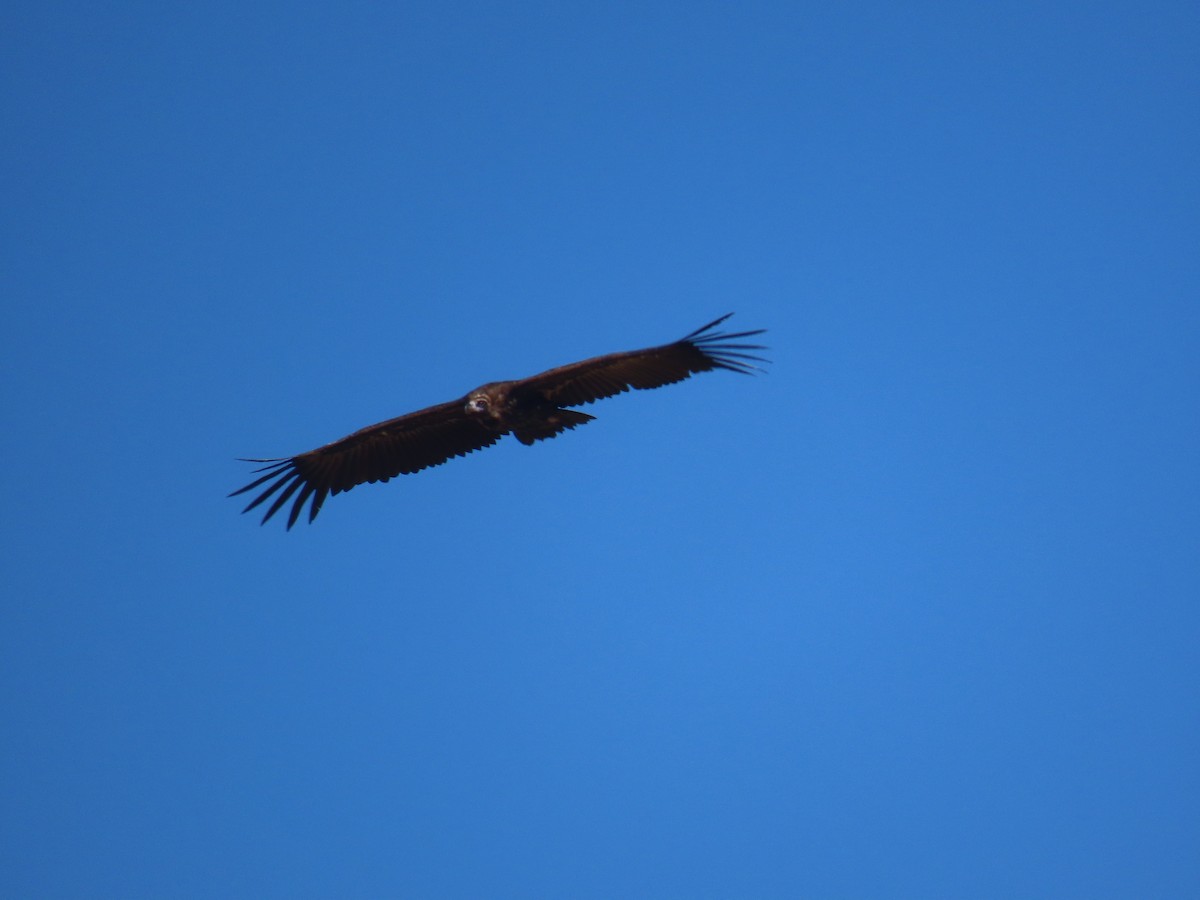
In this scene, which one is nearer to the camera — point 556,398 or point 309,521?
point 556,398

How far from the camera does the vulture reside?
51.8 feet

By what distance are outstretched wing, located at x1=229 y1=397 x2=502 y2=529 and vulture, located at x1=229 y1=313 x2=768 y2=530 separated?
15 millimetres

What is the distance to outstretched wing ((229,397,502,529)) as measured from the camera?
18.4 m

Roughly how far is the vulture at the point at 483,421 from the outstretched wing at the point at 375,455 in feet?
0.05

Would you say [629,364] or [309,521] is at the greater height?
[629,364]

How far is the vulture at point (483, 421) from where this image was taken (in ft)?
51.8

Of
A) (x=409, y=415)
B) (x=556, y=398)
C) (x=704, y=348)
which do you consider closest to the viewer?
(x=704, y=348)

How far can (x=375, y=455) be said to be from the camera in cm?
1892

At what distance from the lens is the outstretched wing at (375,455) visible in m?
18.4

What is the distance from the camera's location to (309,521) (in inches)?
725

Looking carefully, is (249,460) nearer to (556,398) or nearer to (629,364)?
(556,398)

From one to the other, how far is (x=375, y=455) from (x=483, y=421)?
2.79 metres

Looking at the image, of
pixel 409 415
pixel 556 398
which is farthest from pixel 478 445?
pixel 556 398

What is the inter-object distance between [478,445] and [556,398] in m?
2.34
